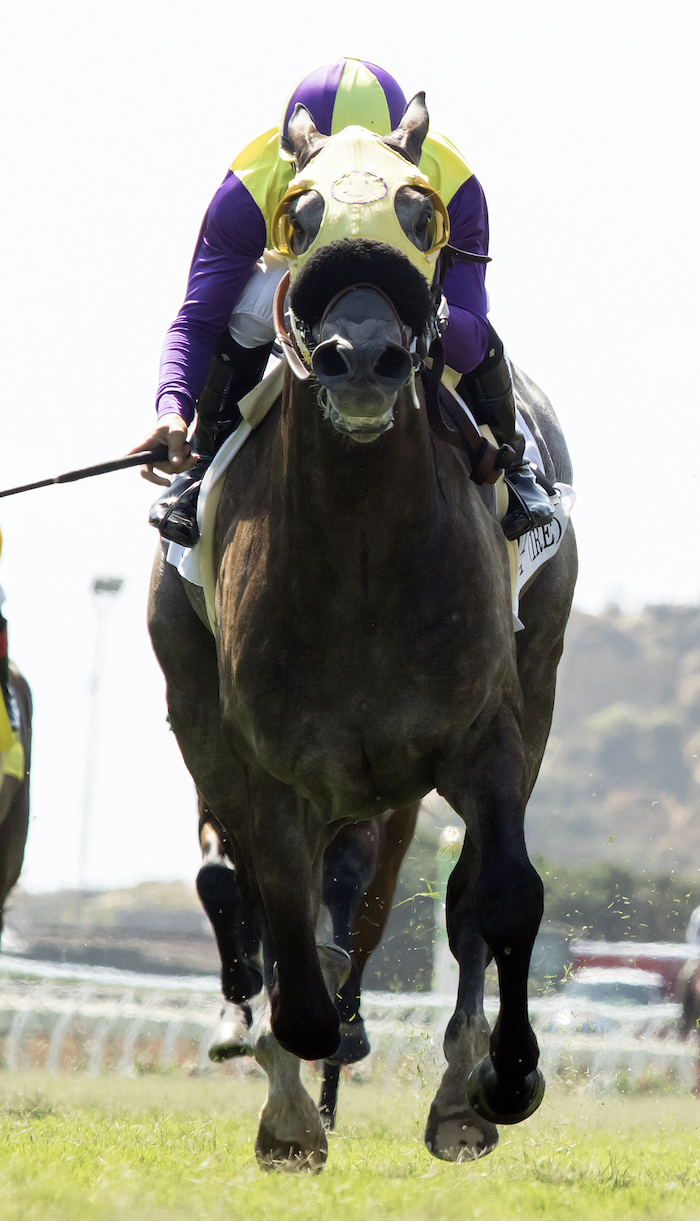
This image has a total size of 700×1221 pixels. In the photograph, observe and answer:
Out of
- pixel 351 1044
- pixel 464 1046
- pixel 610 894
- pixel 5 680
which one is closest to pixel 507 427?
pixel 464 1046

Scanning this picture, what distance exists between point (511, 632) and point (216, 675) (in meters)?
1.38

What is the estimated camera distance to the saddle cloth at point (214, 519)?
14.8 ft

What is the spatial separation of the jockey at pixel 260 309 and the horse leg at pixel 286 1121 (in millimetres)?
1667

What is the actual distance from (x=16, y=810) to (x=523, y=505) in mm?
3733

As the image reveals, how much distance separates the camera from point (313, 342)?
3469 millimetres

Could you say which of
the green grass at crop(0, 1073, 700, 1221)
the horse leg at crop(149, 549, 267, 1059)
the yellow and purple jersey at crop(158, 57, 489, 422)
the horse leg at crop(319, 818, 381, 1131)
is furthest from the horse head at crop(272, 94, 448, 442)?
the horse leg at crop(319, 818, 381, 1131)

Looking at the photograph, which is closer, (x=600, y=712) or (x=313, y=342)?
(x=313, y=342)

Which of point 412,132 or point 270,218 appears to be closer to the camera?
point 412,132

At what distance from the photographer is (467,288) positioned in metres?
4.41

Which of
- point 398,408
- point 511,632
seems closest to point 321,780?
point 511,632

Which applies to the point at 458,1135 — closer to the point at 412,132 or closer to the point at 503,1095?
the point at 503,1095

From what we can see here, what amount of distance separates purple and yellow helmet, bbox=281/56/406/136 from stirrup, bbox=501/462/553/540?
112 centimetres

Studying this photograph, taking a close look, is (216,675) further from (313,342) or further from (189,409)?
(313,342)

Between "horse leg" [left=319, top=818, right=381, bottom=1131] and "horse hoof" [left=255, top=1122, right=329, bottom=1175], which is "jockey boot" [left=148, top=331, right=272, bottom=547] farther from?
"horse hoof" [left=255, top=1122, right=329, bottom=1175]
